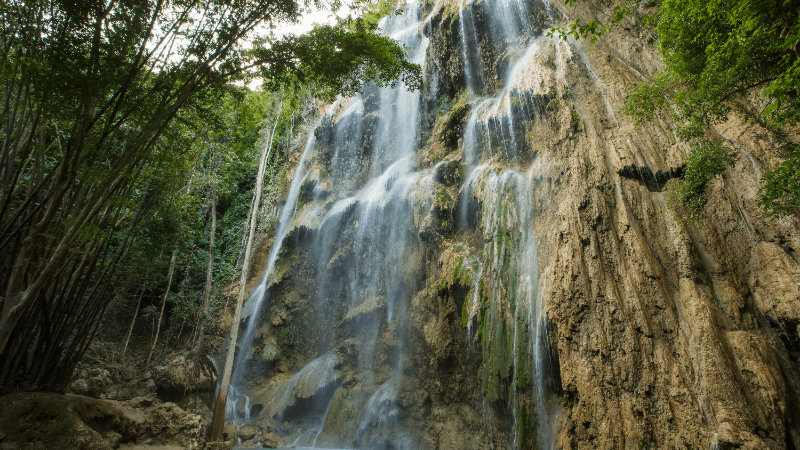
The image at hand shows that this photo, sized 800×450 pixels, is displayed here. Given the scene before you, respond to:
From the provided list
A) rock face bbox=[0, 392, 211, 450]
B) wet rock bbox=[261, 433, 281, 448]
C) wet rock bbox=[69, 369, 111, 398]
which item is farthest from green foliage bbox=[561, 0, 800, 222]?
wet rock bbox=[261, 433, 281, 448]

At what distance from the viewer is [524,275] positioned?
8.97 metres

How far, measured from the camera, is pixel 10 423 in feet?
15.0

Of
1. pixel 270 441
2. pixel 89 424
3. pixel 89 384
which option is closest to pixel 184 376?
pixel 270 441

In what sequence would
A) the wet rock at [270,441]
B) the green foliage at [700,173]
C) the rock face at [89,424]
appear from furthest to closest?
1. the wet rock at [270,441]
2. the green foliage at [700,173]
3. the rock face at [89,424]

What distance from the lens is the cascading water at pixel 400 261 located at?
891 centimetres

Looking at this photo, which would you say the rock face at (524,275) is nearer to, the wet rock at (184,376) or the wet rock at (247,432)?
the wet rock at (247,432)

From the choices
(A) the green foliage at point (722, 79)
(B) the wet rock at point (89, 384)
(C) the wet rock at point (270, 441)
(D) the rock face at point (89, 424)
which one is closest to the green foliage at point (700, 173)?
(A) the green foliage at point (722, 79)

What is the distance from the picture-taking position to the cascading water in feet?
29.2

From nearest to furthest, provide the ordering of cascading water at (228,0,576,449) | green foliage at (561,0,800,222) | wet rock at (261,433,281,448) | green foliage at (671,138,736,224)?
green foliage at (561,0,800,222) < green foliage at (671,138,736,224) < cascading water at (228,0,576,449) < wet rock at (261,433,281,448)

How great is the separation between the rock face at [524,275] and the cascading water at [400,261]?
0.06 metres

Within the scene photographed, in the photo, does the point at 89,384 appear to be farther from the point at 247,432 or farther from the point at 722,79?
the point at 722,79

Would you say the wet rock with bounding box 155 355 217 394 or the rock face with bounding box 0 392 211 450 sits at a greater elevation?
the wet rock with bounding box 155 355 217 394

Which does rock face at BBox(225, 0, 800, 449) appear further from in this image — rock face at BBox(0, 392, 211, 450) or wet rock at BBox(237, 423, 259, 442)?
rock face at BBox(0, 392, 211, 450)

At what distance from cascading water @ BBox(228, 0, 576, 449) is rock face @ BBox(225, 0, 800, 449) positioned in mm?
63
